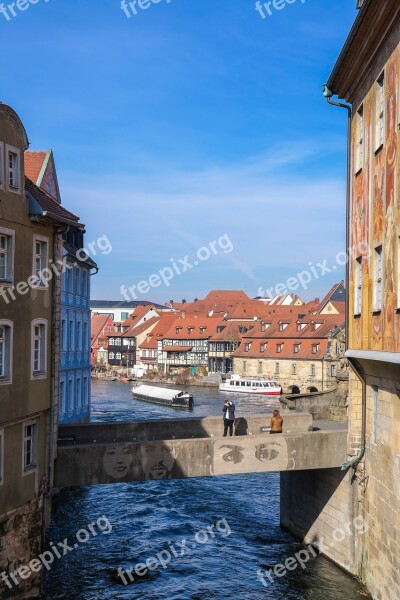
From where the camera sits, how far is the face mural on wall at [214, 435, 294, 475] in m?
22.4

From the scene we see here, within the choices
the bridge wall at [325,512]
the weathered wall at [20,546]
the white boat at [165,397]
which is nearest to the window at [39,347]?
the weathered wall at [20,546]

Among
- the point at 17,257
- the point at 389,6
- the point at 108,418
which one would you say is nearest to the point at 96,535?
the point at 17,257

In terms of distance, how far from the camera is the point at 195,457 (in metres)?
22.2

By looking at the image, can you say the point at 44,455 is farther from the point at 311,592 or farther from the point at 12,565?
the point at 311,592

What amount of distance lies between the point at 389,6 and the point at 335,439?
479 inches

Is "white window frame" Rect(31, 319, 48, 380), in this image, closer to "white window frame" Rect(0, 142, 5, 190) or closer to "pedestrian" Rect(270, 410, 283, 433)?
"white window frame" Rect(0, 142, 5, 190)

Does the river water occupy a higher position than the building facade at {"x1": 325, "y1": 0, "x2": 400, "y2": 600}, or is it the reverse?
the building facade at {"x1": 325, "y1": 0, "x2": 400, "y2": 600}

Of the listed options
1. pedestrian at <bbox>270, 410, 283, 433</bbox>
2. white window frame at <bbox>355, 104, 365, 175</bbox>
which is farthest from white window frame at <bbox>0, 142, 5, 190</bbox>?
pedestrian at <bbox>270, 410, 283, 433</bbox>

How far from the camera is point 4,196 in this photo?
19125 millimetres

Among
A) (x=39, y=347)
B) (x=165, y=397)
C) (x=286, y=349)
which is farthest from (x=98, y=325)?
(x=39, y=347)

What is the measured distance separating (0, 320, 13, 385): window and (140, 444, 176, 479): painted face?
464 cm

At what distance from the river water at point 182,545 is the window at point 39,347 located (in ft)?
20.2

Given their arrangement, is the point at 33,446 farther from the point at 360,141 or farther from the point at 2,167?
the point at 360,141

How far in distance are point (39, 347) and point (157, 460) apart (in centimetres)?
463
